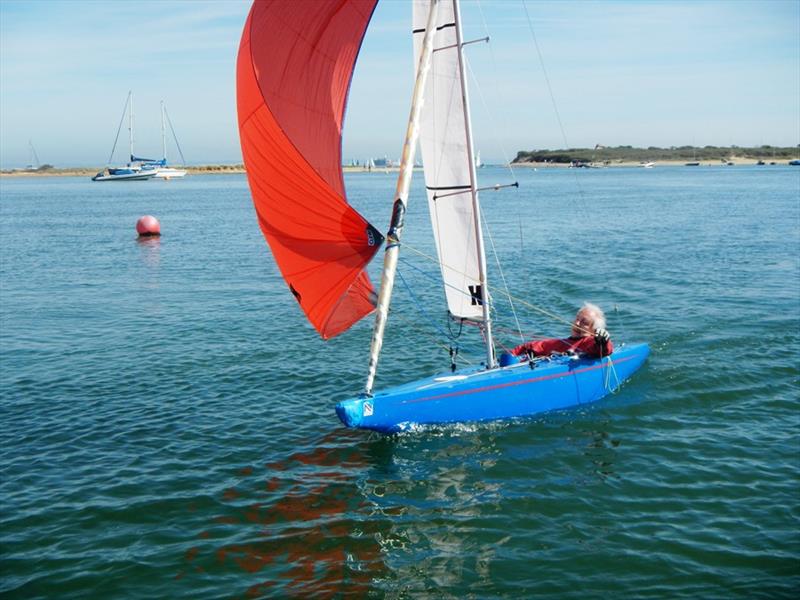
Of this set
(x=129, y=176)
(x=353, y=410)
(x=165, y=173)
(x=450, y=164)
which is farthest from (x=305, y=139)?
(x=165, y=173)

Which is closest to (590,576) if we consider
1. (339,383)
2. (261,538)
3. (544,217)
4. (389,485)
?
(389,485)

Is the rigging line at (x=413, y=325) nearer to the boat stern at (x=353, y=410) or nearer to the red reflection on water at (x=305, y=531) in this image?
the boat stern at (x=353, y=410)

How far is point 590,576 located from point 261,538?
4.99 m

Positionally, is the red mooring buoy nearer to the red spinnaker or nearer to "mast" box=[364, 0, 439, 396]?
the red spinnaker

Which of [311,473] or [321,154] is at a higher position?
[321,154]

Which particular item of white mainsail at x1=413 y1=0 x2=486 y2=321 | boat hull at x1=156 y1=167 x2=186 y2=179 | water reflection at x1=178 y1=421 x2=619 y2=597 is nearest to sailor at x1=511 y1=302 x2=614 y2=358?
white mainsail at x1=413 y1=0 x2=486 y2=321

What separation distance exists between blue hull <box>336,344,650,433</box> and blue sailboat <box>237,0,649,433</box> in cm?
2

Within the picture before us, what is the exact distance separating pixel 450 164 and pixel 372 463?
6.46 metres

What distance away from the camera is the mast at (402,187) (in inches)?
527

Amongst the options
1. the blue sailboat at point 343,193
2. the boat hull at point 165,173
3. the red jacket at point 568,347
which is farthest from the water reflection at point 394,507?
the boat hull at point 165,173

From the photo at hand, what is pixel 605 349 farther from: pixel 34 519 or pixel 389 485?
pixel 34 519

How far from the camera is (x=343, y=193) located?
13.7 m

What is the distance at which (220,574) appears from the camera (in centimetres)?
1029

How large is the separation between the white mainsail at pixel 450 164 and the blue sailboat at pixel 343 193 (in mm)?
25
